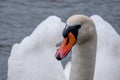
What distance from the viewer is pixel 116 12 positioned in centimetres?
769

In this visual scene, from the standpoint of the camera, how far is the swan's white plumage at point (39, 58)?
5004mm

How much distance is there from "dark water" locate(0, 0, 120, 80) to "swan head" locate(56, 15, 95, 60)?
307 cm

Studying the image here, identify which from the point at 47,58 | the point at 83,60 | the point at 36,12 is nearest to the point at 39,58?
the point at 47,58

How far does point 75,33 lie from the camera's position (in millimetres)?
3711

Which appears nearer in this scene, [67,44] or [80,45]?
[67,44]

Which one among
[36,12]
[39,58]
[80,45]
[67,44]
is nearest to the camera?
[67,44]

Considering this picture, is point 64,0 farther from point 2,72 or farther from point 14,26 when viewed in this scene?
point 2,72

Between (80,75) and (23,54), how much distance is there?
4.41 ft

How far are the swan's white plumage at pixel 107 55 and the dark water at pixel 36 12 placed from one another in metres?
1.78

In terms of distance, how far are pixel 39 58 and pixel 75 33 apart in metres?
1.46

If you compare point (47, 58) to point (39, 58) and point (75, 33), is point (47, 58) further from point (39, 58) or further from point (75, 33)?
point (75, 33)

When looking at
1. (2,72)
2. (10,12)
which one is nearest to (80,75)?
(2,72)

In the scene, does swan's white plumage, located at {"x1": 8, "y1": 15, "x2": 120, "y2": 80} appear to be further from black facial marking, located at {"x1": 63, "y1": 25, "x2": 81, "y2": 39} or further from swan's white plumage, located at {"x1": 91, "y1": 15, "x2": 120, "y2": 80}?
black facial marking, located at {"x1": 63, "y1": 25, "x2": 81, "y2": 39}

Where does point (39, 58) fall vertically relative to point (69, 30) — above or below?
above
